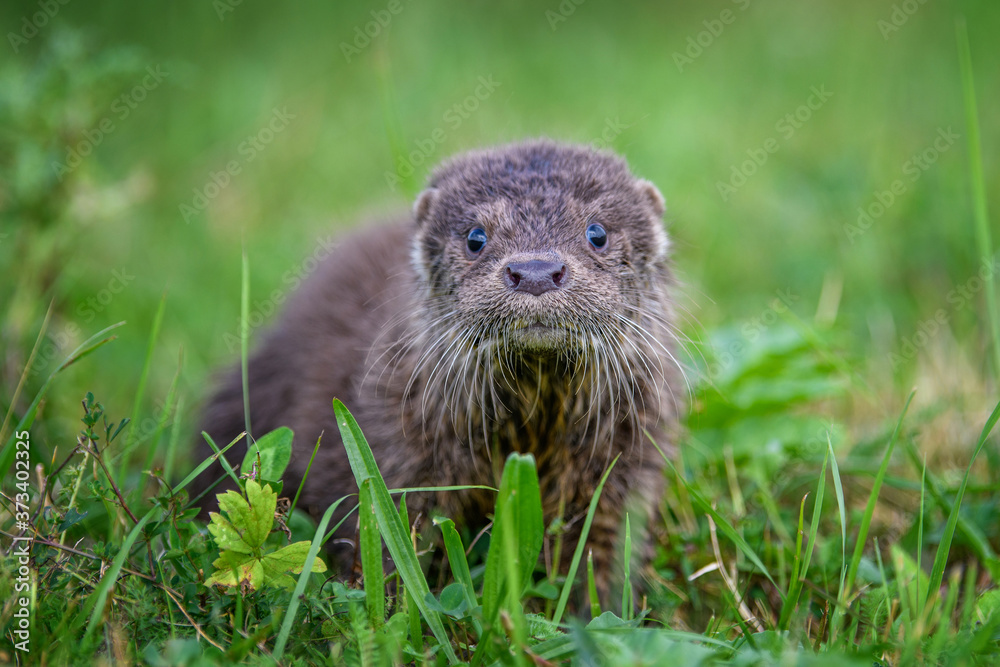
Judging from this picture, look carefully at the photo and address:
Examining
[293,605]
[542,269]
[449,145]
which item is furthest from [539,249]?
[449,145]

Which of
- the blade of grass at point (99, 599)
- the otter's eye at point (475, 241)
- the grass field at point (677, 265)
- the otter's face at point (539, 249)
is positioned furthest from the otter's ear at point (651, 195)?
the blade of grass at point (99, 599)

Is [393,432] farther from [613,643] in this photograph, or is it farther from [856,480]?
[856,480]

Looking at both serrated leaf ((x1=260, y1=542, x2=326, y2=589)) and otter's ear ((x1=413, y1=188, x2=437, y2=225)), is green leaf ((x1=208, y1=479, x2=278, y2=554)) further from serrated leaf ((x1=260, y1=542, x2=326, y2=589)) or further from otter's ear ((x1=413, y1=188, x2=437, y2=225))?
otter's ear ((x1=413, y1=188, x2=437, y2=225))

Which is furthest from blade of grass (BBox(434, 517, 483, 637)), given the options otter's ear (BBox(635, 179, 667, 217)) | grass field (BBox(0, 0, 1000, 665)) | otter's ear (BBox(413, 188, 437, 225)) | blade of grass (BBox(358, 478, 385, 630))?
otter's ear (BBox(635, 179, 667, 217))

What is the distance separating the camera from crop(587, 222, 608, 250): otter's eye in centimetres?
368

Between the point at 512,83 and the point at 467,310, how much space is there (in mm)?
7729

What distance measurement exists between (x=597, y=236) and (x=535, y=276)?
0.64 m

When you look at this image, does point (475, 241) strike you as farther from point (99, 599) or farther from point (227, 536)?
point (99, 599)

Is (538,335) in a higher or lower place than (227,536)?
higher

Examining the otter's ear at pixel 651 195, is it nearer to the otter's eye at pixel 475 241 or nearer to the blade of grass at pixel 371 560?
the otter's eye at pixel 475 241

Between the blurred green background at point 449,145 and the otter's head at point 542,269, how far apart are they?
0.59m

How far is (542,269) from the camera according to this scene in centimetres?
318

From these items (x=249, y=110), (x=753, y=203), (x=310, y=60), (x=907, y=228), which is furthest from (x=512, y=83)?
(x=907, y=228)

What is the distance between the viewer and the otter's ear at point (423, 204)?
408 cm
